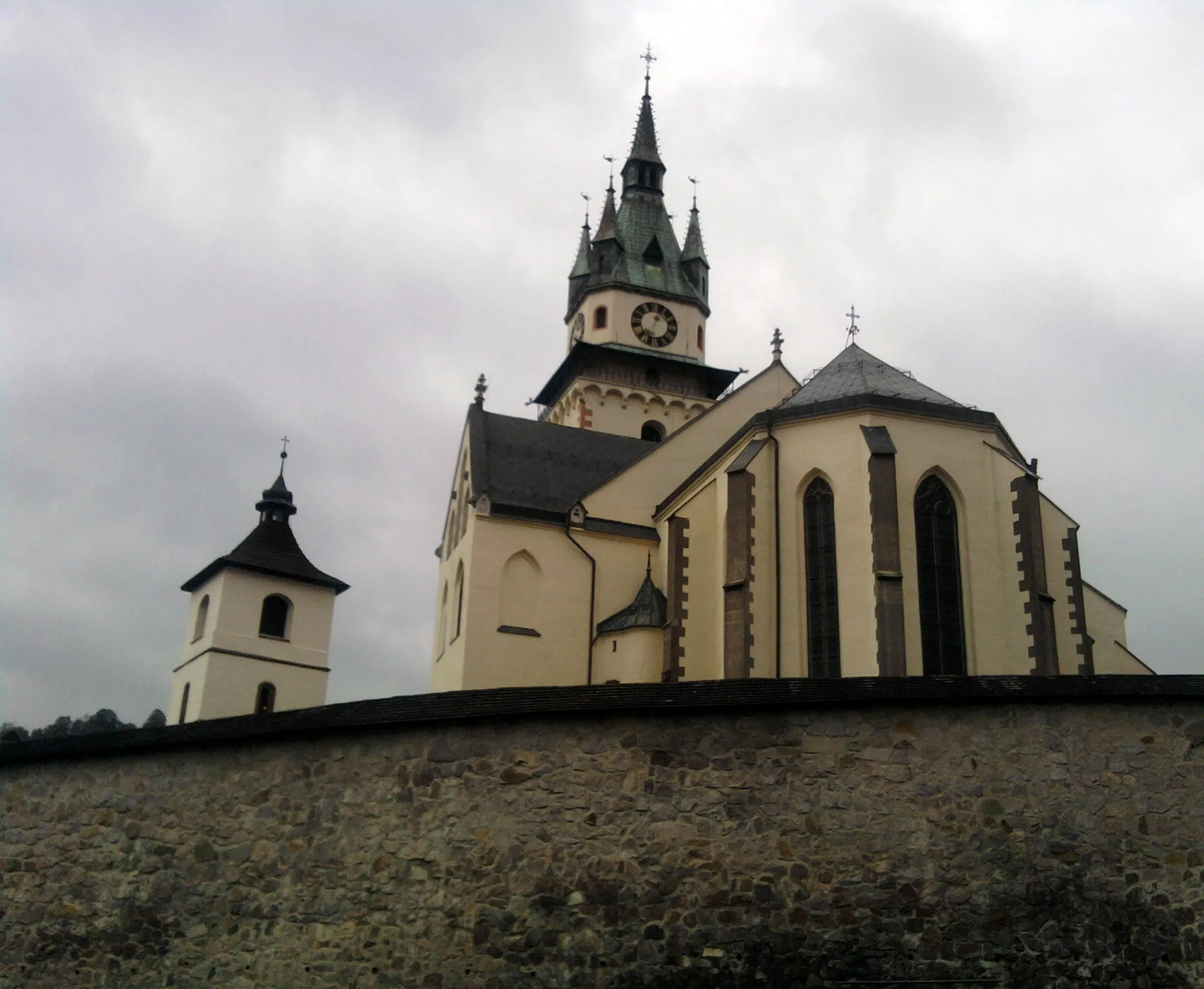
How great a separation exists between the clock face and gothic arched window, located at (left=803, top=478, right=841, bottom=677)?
23169 mm

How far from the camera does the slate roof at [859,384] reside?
86.2 feet

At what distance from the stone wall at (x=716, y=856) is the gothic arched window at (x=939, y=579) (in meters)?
13.3

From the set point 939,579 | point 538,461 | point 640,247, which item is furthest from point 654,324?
point 939,579

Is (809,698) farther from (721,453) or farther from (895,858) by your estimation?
(721,453)

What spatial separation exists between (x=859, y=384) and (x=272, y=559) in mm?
22772

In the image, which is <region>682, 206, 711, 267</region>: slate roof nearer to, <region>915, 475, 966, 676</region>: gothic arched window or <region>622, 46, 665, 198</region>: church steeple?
<region>622, 46, 665, 198</region>: church steeple

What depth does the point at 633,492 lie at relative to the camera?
32.6m

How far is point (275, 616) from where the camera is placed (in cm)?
4128

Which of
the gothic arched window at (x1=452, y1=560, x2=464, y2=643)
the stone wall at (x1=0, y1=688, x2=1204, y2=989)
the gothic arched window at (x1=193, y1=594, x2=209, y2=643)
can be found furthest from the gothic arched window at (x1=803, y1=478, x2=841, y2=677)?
the gothic arched window at (x1=193, y1=594, x2=209, y2=643)

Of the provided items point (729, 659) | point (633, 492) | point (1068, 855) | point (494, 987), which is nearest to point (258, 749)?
point (494, 987)

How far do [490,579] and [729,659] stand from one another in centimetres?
800

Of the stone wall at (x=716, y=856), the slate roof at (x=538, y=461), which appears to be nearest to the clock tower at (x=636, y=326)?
the slate roof at (x=538, y=461)

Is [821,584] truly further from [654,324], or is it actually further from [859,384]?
[654,324]

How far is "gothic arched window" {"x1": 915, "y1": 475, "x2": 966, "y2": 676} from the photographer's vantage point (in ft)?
77.6
